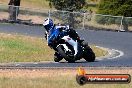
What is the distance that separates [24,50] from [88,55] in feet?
17.3

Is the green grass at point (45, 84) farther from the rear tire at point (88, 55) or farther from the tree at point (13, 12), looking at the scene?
the tree at point (13, 12)

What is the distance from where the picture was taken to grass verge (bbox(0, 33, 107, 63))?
23375 mm

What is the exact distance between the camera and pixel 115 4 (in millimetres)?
51062

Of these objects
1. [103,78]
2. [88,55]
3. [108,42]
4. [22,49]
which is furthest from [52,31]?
[108,42]

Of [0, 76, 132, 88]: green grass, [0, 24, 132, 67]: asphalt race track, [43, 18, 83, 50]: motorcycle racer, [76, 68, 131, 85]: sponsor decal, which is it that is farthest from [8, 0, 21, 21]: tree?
[76, 68, 131, 85]: sponsor decal

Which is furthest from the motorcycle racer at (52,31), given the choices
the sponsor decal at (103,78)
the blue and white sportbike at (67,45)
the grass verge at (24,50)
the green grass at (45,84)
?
the sponsor decal at (103,78)

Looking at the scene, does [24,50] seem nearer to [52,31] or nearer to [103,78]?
[52,31]

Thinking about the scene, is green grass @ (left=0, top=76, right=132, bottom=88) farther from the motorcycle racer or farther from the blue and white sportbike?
the blue and white sportbike

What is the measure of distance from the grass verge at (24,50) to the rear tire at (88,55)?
2.26 meters

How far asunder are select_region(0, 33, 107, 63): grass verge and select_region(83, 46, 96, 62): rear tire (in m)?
2.26

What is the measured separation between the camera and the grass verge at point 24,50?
23375 mm

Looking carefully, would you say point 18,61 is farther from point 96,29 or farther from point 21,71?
point 96,29

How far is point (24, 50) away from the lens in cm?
2630

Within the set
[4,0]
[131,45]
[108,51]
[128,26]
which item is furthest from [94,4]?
[108,51]
